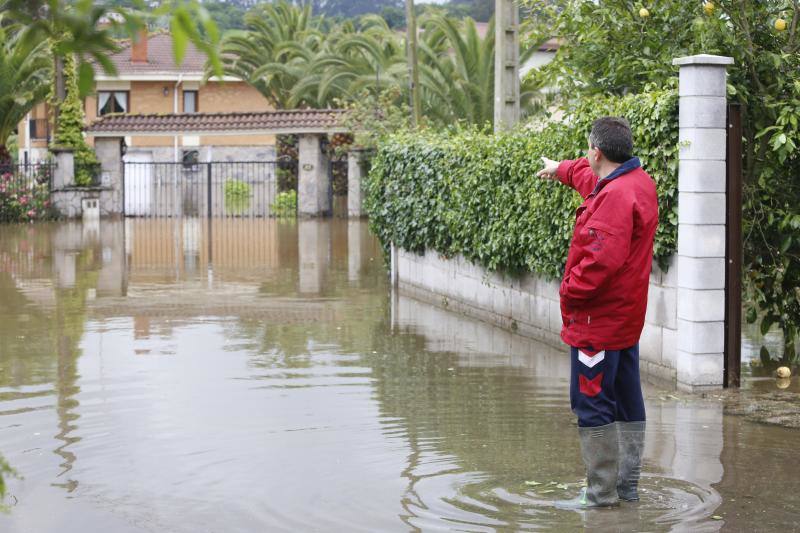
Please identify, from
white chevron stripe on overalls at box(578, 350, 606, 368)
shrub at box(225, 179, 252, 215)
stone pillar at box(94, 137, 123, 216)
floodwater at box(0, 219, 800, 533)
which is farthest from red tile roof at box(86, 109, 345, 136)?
white chevron stripe on overalls at box(578, 350, 606, 368)

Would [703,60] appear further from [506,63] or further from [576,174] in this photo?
[506,63]

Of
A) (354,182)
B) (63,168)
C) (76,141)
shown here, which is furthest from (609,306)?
(76,141)

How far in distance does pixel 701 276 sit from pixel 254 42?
3881 centimetres

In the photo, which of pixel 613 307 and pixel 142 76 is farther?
pixel 142 76

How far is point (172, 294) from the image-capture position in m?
16.2

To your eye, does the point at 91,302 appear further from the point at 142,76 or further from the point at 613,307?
the point at 142,76

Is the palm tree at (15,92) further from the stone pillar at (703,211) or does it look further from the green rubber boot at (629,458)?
the green rubber boot at (629,458)

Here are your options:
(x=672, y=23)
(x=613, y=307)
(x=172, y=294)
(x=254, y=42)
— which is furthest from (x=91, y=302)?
(x=254, y=42)

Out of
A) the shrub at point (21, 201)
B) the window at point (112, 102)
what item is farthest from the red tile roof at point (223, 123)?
the window at point (112, 102)

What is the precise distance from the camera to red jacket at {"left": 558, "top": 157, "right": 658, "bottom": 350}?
564cm

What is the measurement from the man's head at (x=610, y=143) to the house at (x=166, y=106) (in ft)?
162

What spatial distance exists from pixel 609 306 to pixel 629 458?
764mm

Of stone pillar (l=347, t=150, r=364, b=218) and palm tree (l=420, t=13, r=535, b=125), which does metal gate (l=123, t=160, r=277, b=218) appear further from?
palm tree (l=420, t=13, r=535, b=125)

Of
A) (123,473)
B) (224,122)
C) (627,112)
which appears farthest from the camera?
(224,122)
